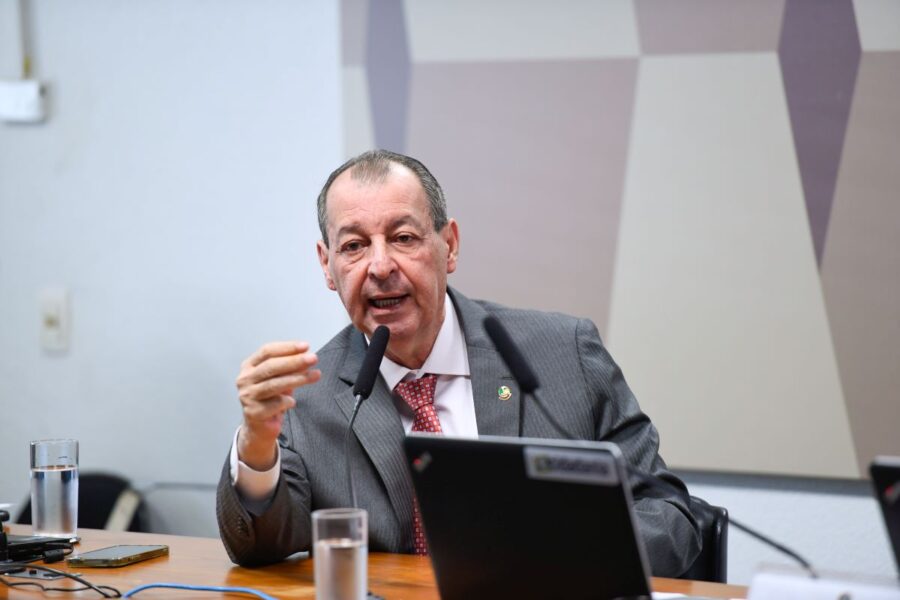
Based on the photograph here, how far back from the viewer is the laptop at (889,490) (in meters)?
1.10

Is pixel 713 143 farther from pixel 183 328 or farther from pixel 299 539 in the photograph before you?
pixel 183 328

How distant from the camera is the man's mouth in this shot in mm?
2021

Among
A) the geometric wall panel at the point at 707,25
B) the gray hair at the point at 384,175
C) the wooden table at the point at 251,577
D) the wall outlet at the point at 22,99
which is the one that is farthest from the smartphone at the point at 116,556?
the wall outlet at the point at 22,99

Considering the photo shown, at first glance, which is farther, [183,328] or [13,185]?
[13,185]

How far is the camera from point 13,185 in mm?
3410

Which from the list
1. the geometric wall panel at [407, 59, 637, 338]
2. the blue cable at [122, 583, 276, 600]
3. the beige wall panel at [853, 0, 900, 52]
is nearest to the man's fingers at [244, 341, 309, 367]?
the blue cable at [122, 583, 276, 600]

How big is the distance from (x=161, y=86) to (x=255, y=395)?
1939 mm

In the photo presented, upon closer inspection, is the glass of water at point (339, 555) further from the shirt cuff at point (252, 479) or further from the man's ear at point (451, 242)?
the man's ear at point (451, 242)

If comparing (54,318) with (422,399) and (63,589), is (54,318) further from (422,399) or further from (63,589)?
(63,589)

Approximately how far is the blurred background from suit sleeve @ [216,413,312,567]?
1169mm

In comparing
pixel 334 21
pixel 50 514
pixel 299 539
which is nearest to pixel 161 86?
pixel 334 21

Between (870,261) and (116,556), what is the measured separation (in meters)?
1.78

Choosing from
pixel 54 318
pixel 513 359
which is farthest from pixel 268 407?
pixel 54 318

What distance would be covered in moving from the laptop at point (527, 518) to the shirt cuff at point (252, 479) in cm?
50
